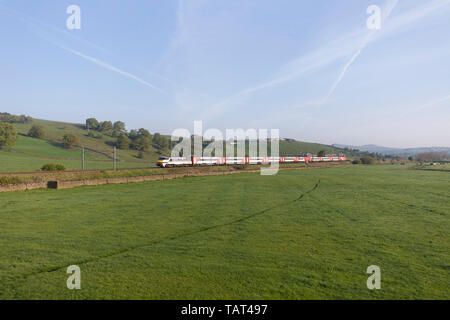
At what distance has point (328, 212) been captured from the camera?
14.1 m

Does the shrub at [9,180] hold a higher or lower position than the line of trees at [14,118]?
lower

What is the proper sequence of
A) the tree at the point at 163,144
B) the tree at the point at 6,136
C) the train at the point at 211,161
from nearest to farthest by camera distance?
the train at the point at 211,161, the tree at the point at 6,136, the tree at the point at 163,144

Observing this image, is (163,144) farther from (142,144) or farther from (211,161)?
(211,161)

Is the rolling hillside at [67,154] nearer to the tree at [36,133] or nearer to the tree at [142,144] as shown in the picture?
the tree at [36,133]

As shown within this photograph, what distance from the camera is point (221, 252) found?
7.69 m

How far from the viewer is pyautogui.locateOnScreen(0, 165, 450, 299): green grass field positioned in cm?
554

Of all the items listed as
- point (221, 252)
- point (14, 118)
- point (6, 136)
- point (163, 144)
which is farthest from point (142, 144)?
point (221, 252)

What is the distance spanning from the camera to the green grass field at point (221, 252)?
554 centimetres

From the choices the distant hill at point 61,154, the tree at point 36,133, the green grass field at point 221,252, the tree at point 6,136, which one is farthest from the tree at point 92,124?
the green grass field at point 221,252

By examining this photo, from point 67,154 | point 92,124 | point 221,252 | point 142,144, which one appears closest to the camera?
point 221,252

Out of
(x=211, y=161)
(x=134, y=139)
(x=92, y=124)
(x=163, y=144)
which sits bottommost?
(x=211, y=161)

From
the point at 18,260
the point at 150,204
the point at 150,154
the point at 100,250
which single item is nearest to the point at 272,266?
the point at 100,250

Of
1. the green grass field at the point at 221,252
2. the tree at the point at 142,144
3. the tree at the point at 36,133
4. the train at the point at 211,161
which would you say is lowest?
the green grass field at the point at 221,252

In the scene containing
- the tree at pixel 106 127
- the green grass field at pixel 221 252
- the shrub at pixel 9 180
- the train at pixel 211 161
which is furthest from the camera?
the tree at pixel 106 127
